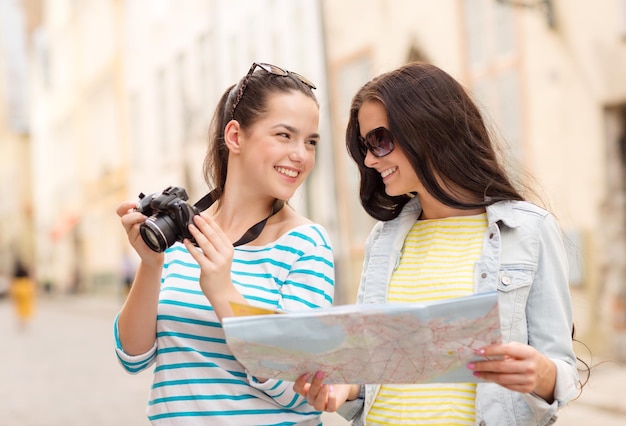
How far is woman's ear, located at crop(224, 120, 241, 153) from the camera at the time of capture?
228cm

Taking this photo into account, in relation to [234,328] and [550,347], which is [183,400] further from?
[550,347]

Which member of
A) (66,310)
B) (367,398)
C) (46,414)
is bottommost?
(66,310)

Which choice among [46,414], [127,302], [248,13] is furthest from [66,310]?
[127,302]

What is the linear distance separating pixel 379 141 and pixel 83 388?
24.9 feet

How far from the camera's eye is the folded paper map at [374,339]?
1631 millimetres

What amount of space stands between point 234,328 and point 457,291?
0.67 metres

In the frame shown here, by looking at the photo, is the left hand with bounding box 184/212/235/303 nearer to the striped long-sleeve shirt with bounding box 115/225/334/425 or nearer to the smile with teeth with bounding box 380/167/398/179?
the striped long-sleeve shirt with bounding box 115/225/334/425

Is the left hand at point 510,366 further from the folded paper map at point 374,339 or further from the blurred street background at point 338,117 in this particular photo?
the blurred street background at point 338,117

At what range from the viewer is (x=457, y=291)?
7.01 feet

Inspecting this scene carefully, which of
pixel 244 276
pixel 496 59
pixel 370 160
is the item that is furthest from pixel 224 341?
pixel 496 59

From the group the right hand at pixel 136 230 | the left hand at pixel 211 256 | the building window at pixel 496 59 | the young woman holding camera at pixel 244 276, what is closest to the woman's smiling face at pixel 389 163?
the young woman holding camera at pixel 244 276


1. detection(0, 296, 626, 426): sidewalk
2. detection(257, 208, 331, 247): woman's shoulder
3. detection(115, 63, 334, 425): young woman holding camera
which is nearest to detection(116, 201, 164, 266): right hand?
detection(115, 63, 334, 425): young woman holding camera

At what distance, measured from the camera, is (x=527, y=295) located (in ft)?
6.75

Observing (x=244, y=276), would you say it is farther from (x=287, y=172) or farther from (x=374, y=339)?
(x=374, y=339)
